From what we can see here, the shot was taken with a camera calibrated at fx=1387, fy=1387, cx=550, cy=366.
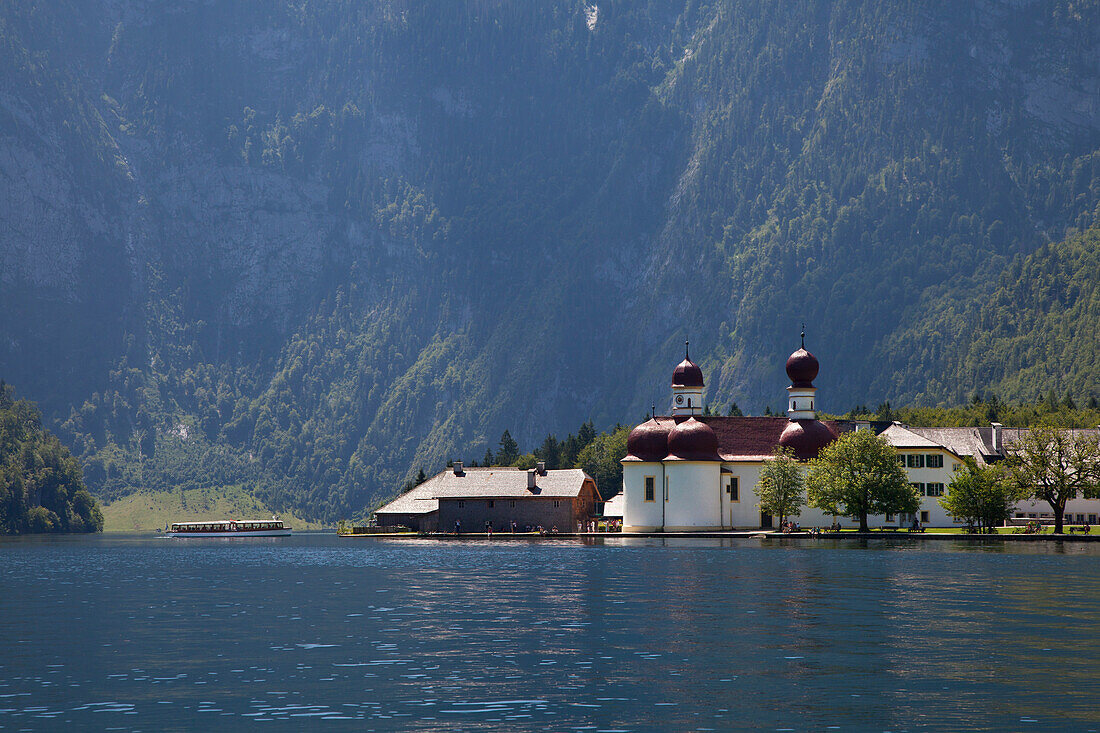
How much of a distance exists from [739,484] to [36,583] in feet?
278

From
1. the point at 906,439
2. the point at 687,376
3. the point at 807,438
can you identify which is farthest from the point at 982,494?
the point at 687,376

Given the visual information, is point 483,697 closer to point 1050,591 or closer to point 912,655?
point 912,655

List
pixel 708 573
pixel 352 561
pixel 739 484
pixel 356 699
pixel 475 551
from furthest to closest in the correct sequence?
pixel 739 484
pixel 475 551
pixel 352 561
pixel 708 573
pixel 356 699

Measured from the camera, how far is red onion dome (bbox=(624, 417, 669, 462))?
490 feet

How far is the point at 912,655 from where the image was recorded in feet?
140

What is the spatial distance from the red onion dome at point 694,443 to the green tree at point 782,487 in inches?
329

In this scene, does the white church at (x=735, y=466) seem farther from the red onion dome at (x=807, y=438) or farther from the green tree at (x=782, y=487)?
the green tree at (x=782, y=487)

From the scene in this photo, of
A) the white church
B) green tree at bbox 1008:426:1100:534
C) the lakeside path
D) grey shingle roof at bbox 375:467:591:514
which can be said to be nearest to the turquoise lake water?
the lakeside path

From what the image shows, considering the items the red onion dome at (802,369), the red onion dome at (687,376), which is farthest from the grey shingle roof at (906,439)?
the red onion dome at (687,376)

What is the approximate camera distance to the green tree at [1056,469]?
412 ft

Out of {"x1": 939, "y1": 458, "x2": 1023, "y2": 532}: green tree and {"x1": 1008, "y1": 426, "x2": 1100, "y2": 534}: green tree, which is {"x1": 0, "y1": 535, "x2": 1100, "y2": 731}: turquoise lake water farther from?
{"x1": 1008, "y1": 426, "x2": 1100, "y2": 534}: green tree

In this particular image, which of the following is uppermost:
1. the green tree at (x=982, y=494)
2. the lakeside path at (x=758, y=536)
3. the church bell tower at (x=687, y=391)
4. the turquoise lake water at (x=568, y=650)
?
the church bell tower at (x=687, y=391)

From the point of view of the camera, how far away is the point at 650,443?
149500 mm

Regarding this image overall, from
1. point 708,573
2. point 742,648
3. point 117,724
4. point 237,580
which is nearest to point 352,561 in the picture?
point 237,580
